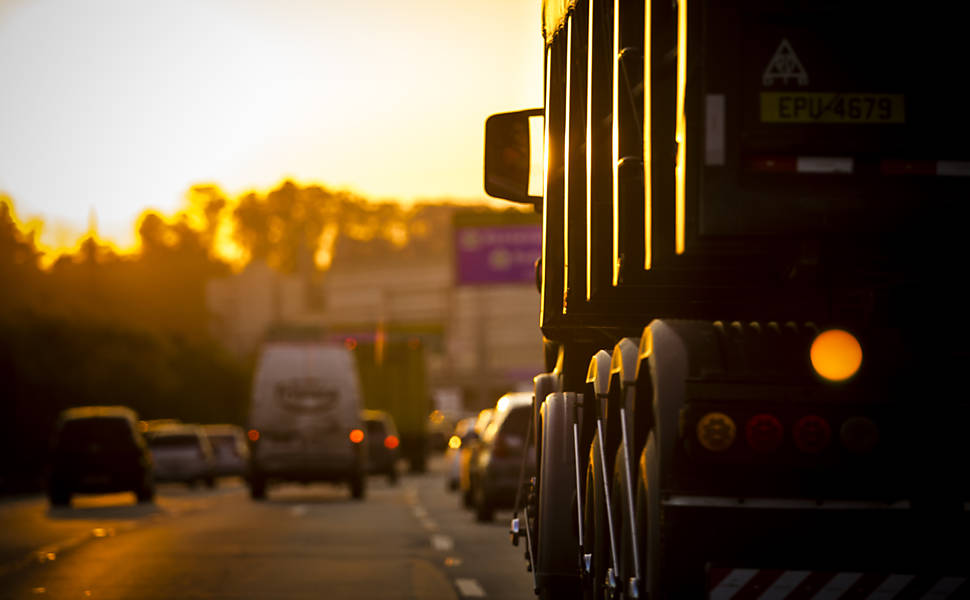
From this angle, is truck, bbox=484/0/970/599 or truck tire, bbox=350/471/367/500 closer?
truck, bbox=484/0/970/599

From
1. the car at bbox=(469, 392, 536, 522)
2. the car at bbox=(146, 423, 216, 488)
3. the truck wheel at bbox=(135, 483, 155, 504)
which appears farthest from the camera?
the car at bbox=(146, 423, 216, 488)

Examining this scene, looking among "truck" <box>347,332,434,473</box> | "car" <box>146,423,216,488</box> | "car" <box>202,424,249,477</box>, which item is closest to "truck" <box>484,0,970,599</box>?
"car" <box>146,423,216,488</box>

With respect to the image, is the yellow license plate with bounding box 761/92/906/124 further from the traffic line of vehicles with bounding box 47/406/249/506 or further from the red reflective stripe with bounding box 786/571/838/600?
the traffic line of vehicles with bounding box 47/406/249/506

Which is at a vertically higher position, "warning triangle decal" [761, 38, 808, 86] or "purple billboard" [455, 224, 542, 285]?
"warning triangle decal" [761, 38, 808, 86]

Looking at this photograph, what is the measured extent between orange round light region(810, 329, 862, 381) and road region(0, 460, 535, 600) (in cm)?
698

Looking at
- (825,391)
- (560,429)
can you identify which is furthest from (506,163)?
(825,391)

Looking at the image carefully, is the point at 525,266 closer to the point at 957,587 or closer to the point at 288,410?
the point at 288,410

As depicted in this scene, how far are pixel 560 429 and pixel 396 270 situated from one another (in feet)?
373

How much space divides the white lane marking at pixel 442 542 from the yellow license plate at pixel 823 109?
12.3 m

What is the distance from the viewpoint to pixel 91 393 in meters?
51.7

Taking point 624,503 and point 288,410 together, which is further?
point 288,410

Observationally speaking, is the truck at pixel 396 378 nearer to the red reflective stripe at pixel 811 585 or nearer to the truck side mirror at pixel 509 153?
the truck side mirror at pixel 509 153

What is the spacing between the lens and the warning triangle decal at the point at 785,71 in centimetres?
572

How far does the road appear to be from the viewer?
43.1 ft
